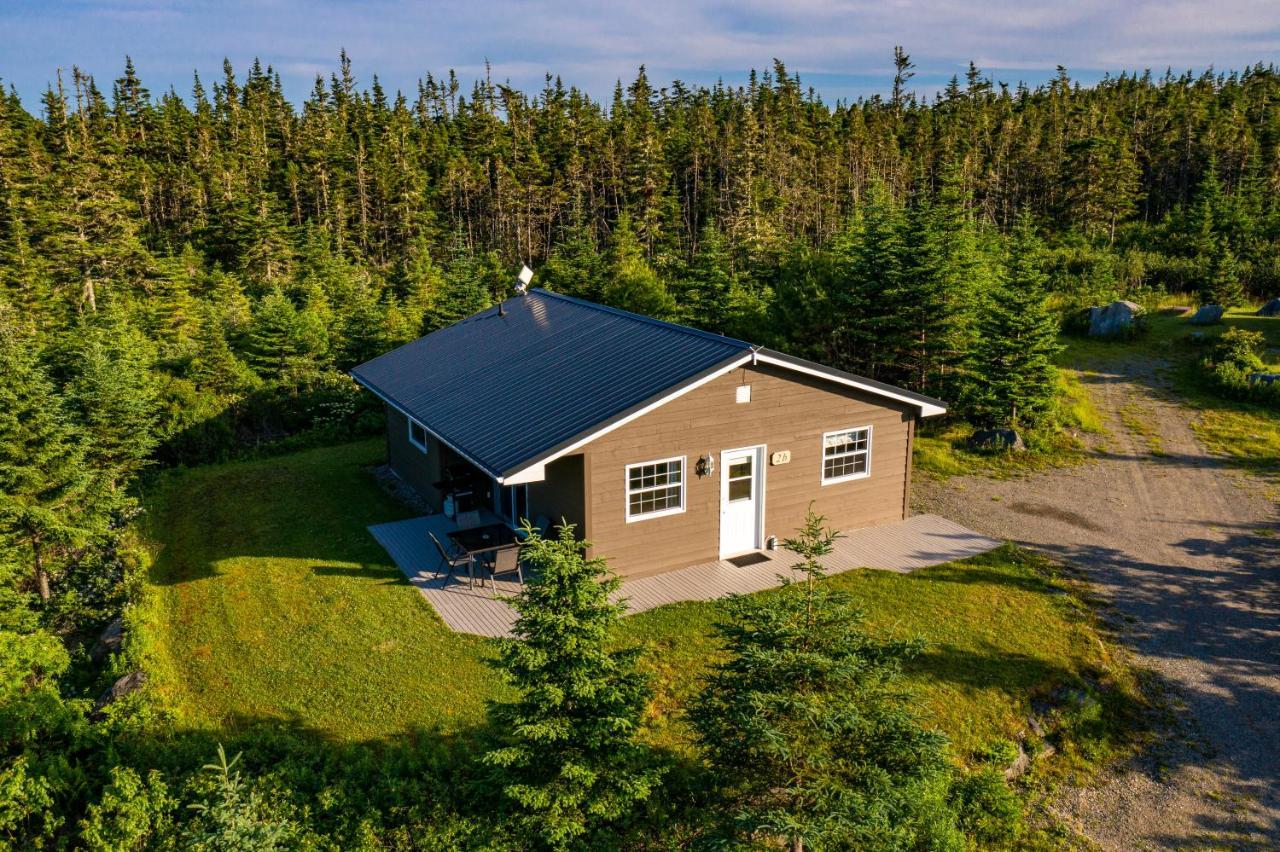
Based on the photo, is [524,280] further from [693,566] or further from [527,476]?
[693,566]

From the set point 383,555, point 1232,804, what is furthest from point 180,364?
point 1232,804

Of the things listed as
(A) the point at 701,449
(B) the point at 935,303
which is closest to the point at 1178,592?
(A) the point at 701,449

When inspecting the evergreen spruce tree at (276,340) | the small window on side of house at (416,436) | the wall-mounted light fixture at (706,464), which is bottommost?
the small window on side of house at (416,436)

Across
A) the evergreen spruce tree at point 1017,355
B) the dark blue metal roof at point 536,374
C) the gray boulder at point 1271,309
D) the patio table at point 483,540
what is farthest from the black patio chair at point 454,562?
the gray boulder at point 1271,309

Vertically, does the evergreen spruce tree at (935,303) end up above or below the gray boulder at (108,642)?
above

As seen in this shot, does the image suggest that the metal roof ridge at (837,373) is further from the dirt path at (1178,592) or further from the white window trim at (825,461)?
the dirt path at (1178,592)

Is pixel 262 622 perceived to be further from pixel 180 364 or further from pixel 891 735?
pixel 180 364

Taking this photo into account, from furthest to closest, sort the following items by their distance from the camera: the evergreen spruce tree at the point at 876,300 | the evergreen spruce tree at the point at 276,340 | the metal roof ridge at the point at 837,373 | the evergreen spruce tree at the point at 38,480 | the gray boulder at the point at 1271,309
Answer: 1. the gray boulder at the point at 1271,309
2. the evergreen spruce tree at the point at 276,340
3. the evergreen spruce tree at the point at 876,300
4. the evergreen spruce tree at the point at 38,480
5. the metal roof ridge at the point at 837,373
